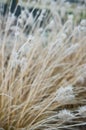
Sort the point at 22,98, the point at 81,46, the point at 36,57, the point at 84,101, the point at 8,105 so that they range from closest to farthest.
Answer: the point at 8,105
the point at 22,98
the point at 84,101
the point at 36,57
the point at 81,46

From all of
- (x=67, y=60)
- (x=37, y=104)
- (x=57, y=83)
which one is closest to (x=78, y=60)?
(x=67, y=60)

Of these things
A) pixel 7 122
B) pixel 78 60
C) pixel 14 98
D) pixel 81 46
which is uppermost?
pixel 81 46

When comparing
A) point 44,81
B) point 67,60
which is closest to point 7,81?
point 44,81

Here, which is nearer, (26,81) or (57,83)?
(26,81)

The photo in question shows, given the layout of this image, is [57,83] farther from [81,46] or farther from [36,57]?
[81,46]

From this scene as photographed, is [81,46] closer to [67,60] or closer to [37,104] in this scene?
[67,60]

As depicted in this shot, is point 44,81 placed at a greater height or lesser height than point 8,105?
greater

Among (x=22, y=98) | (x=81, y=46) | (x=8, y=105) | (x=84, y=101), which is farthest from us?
(x=81, y=46)

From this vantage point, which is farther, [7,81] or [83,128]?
[83,128]

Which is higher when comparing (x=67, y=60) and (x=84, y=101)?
(x=67, y=60)
